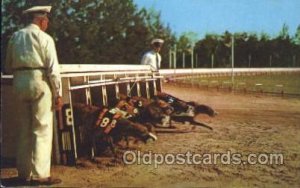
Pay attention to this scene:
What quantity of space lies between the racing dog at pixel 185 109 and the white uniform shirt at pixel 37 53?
2.63ft

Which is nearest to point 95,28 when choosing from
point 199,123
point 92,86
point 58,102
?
point 92,86

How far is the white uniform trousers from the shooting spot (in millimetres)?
3508

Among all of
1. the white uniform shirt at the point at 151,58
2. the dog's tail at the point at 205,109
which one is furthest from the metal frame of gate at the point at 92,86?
the dog's tail at the point at 205,109

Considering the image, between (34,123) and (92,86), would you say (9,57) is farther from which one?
(92,86)

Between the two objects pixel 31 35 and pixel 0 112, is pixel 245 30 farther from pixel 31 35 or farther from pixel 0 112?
pixel 0 112

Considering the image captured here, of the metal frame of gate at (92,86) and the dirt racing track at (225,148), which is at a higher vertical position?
the metal frame of gate at (92,86)

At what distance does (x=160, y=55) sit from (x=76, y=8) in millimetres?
613

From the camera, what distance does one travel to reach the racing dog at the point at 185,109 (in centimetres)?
388

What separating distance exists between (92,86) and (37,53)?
0.54 meters

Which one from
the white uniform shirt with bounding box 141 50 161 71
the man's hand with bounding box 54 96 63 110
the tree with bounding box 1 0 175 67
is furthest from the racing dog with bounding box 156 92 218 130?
the man's hand with bounding box 54 96 63 110

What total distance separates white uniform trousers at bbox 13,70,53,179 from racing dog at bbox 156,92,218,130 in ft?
2.62

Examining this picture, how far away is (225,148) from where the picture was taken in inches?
148

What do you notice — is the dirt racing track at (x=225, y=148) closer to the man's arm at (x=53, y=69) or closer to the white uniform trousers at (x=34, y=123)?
the white uniform trousers at (x=34, y=123)

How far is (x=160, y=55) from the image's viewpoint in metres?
3.90
